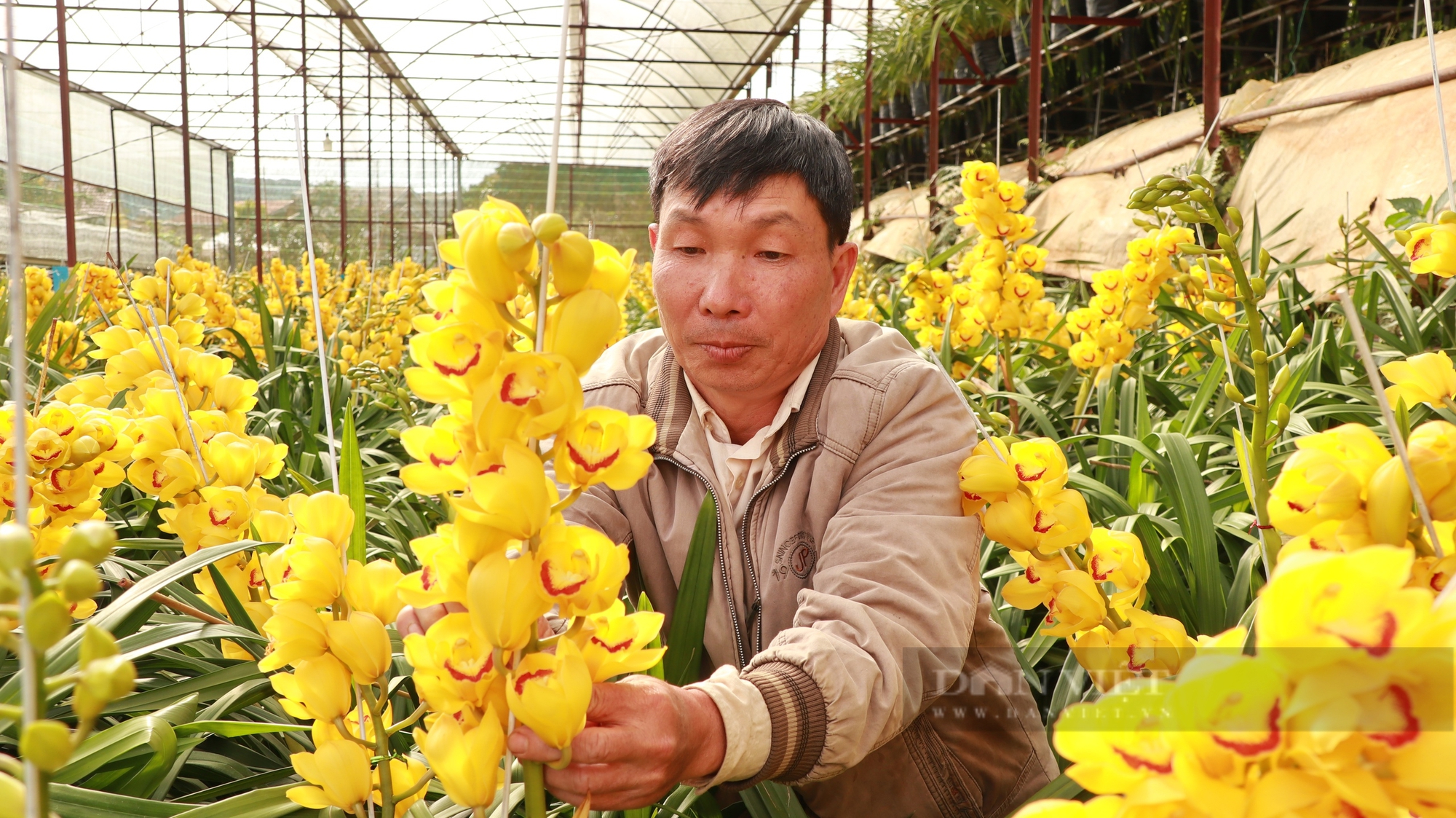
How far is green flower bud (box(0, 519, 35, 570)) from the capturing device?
34 centimetres

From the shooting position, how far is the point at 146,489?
1031 mm

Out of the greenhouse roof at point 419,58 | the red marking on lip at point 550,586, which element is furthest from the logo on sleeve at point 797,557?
the greenhouse roof at point 419,58

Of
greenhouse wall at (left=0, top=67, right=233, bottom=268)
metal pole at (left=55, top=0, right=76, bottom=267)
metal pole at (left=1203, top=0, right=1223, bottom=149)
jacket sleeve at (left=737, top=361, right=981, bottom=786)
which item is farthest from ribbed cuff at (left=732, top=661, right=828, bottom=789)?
greenhouse wall at (left=0, top=67, right=233, bottom=268)

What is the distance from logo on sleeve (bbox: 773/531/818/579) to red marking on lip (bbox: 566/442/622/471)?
0.65m

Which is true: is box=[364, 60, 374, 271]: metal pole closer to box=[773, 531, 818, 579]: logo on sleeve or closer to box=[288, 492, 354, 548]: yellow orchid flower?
box=[773, 531, 818, 579]: logo on sleeve

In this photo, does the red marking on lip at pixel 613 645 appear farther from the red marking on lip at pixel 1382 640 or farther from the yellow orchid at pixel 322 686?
the red marking on lip at pixel 1382 640

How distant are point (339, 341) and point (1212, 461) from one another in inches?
136

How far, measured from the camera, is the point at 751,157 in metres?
1.09

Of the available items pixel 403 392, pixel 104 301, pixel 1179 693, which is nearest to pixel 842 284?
pixel 1179 693

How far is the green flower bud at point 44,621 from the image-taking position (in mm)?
337

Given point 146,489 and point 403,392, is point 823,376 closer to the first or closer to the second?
point 146,489

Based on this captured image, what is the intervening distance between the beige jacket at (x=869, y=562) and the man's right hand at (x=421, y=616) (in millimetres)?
278

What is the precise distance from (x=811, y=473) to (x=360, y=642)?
0.67m

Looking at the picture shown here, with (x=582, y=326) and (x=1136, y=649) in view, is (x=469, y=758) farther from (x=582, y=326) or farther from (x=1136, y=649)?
(x=1136, y=649)
